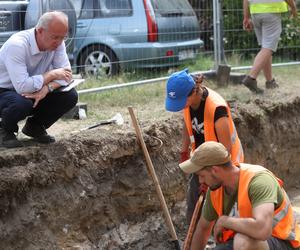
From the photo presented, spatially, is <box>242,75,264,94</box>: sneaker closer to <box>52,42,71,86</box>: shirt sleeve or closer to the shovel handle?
<box>52,42,71,86</box>: shirt sleeve

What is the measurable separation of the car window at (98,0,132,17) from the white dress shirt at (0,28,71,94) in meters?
3.09

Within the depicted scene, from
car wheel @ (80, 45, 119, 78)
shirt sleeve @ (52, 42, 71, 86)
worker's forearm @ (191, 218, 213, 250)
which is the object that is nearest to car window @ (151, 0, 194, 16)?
car wheel @ (80, 45, 119, 78)

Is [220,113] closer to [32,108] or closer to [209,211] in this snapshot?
A: [209,211]

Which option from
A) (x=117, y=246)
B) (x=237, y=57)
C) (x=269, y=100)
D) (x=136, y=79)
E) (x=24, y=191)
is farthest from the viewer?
(x=237, y=57)

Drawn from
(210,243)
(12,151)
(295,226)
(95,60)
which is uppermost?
(95,60)

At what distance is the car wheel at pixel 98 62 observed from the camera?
9163mm

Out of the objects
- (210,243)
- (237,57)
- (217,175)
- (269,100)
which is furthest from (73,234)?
(237,57)

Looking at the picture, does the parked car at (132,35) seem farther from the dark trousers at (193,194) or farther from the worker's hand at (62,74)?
the dark trousers at (193,194)

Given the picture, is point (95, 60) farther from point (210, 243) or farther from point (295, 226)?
point (295, 226)

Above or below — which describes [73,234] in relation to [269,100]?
below

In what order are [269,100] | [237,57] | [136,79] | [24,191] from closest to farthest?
[24,191] < [269,100] < [136,79] < [237,57]

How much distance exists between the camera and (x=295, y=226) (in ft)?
16.0

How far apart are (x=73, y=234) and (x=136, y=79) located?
3.62 m

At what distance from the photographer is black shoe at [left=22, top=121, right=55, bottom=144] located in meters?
6.26
